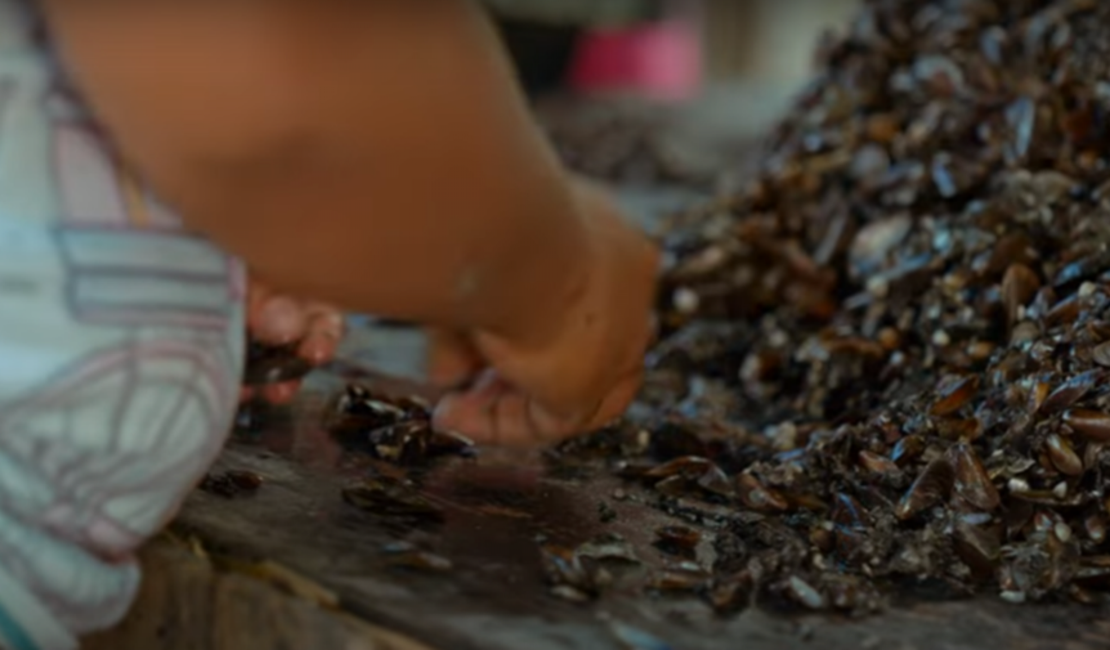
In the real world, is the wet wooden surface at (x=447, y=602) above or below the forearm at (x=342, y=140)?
below

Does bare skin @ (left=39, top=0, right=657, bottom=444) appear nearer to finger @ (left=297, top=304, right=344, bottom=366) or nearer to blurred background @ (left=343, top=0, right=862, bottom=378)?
finger @ (left=297, top=304, right=344, bottom=366)

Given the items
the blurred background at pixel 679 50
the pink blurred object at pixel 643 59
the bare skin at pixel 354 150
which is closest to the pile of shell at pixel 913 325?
the bare skin at pixel 354 150

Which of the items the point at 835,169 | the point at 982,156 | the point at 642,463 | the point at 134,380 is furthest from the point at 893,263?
the point at 134,380

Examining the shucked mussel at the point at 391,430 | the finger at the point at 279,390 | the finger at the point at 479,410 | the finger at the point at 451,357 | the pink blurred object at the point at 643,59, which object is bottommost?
the shucked mussel at the point at 391,430

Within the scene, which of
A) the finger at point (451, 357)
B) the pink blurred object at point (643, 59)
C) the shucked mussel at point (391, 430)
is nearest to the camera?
the finger at point (451, 357)

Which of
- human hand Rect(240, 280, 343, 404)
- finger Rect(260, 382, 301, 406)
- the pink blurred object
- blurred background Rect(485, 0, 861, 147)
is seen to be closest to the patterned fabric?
human hand Rect(240, 280, 343, 404)

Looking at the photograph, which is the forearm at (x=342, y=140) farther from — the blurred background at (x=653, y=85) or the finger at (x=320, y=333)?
the blurred background at (x=653, y=85)

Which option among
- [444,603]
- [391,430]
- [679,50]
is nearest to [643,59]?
[679,50]
